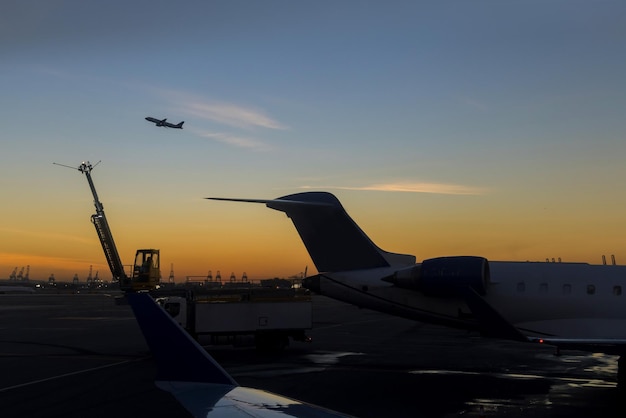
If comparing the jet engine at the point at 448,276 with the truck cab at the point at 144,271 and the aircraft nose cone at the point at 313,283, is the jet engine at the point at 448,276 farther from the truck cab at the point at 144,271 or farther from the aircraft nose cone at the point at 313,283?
the truck cab at the point at 144,271

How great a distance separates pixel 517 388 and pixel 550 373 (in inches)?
131

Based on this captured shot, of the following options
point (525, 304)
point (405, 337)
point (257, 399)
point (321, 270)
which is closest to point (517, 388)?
point (525, 304)

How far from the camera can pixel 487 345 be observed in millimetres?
25781

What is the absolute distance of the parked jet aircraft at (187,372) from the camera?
539 centimetres

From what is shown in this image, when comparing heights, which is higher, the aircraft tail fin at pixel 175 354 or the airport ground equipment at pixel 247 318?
the aircraft tail fin at pixel 175 354

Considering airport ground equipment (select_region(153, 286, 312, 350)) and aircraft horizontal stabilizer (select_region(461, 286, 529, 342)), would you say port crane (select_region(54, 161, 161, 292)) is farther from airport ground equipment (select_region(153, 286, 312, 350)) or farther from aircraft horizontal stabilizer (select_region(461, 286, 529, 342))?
aircraft horizontal stabilizer (select_region(461, 286, 529, 342))

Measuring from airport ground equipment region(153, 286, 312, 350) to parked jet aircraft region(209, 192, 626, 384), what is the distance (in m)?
3.50

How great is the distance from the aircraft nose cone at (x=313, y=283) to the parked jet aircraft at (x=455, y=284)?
4cm

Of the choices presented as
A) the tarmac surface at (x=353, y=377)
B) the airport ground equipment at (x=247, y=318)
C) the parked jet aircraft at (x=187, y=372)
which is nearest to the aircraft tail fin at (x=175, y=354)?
the parked jet aircraft at (x=187, y=372)

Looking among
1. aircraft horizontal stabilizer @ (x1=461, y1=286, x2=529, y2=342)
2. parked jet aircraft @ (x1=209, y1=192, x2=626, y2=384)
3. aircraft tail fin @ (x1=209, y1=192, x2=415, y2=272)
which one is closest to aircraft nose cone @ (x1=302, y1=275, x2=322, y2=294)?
parked jet aircraft @ (x1=209, y1=192, x2=626, y2=384)

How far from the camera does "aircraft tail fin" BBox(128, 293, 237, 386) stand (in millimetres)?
6039

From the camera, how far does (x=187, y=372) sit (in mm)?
6035

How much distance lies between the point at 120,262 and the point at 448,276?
32431 mm

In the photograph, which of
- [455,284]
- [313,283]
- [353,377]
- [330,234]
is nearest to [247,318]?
[313,283]
